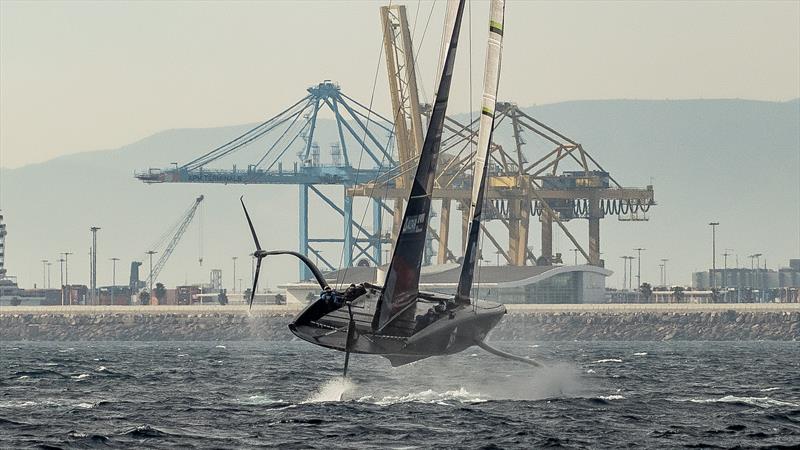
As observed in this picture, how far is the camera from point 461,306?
47156 mm

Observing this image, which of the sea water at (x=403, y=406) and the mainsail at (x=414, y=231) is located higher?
the mainsail at (x=414, y=231)

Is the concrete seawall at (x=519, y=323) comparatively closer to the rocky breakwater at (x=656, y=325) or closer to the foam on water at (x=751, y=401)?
the rocky breakwater at (x=656, y=325)

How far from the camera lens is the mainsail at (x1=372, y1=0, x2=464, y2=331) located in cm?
4375

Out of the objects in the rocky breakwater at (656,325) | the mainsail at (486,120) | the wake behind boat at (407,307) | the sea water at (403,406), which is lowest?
the sea water at (403,406)

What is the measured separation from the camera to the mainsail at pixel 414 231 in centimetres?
4375

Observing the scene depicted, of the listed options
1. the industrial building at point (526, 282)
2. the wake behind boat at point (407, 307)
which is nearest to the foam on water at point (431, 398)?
the wake behind boat at point (407, 307)

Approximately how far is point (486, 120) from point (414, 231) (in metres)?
6.12

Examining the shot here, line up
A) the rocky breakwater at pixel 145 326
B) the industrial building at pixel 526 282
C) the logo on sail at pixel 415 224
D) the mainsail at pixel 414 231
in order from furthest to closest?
the rocky breakwater at pixel 145 326
the industrial building at pixel 526 282
the logo on sail at pixel 415 224
the mainsail at pixel 414 231

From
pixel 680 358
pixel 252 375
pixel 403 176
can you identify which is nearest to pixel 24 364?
pixel 252 375

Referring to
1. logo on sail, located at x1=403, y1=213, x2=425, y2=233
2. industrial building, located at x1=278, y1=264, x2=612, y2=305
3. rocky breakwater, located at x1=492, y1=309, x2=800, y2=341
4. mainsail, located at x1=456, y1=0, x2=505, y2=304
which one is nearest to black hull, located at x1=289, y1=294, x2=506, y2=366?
logo on sail, located at x1=403, y1=213, x2=425, y2=233

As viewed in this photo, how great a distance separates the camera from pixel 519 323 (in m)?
156

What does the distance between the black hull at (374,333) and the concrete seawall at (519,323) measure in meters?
90.9

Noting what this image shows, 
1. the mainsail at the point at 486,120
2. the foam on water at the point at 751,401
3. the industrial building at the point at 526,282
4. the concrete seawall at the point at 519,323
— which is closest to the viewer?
the foam on water at the point at 751,401

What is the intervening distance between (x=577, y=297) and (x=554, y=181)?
12048 millimetres
